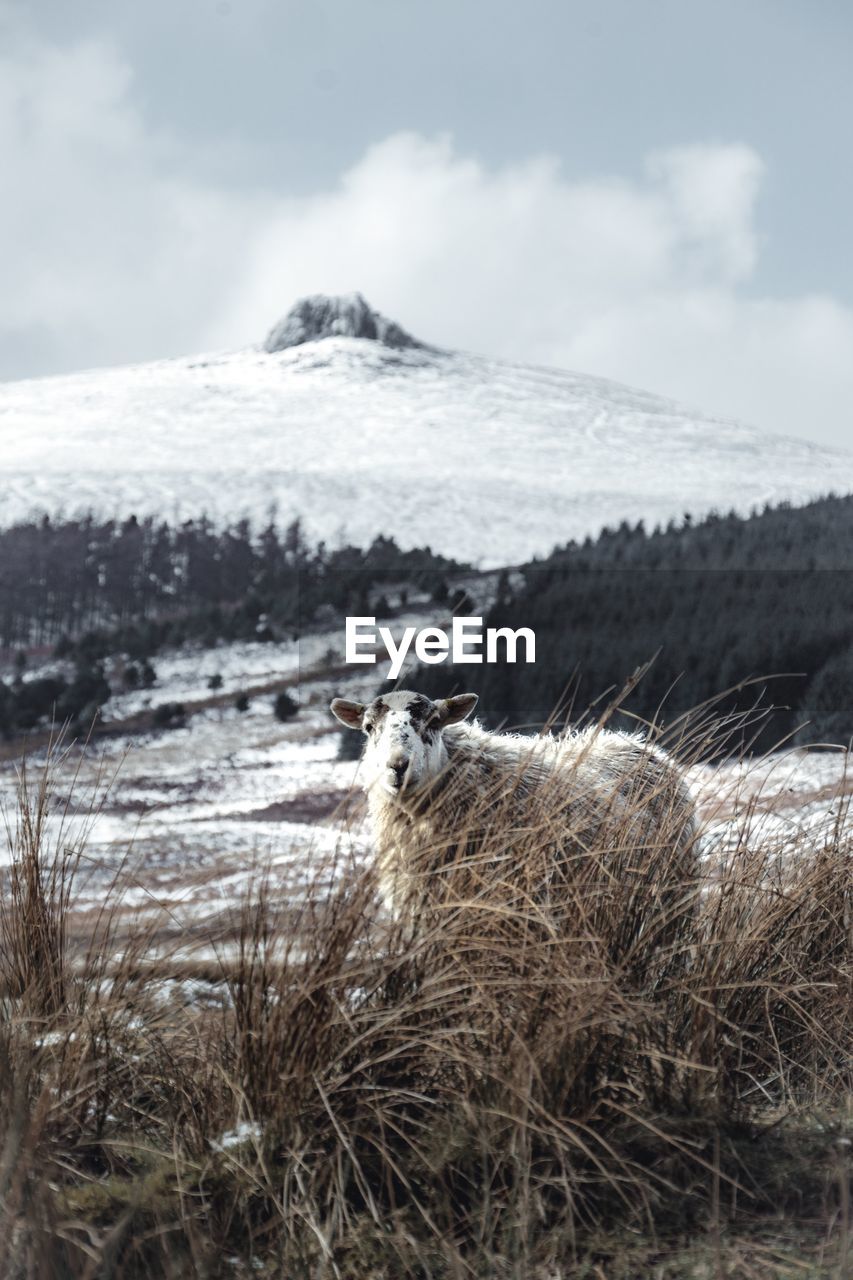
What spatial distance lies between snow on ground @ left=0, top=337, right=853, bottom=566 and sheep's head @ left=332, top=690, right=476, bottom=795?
140 feet

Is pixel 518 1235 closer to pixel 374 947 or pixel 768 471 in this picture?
pixel 374 947

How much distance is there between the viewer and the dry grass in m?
2.65

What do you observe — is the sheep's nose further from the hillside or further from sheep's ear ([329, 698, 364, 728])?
the hillside

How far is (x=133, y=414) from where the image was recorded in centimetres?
7525

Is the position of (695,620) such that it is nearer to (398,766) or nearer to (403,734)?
(403,734)

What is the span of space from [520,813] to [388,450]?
206 feet

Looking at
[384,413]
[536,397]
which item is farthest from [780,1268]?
[536,397]

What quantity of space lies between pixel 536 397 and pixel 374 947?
273 ft

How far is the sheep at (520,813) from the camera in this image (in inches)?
143

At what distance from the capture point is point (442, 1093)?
310 centimetres

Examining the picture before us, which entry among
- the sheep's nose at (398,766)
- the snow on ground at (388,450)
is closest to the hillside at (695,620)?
the snow on ground at (388,450)

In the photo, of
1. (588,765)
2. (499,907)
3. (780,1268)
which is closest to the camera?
(780,1268)

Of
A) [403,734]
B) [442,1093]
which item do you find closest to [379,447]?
[403,734]

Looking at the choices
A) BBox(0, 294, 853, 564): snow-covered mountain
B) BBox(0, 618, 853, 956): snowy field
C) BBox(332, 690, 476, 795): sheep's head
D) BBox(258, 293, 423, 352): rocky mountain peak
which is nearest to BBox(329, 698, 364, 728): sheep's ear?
BBox(332, 690, 476, 795): sheep's head
